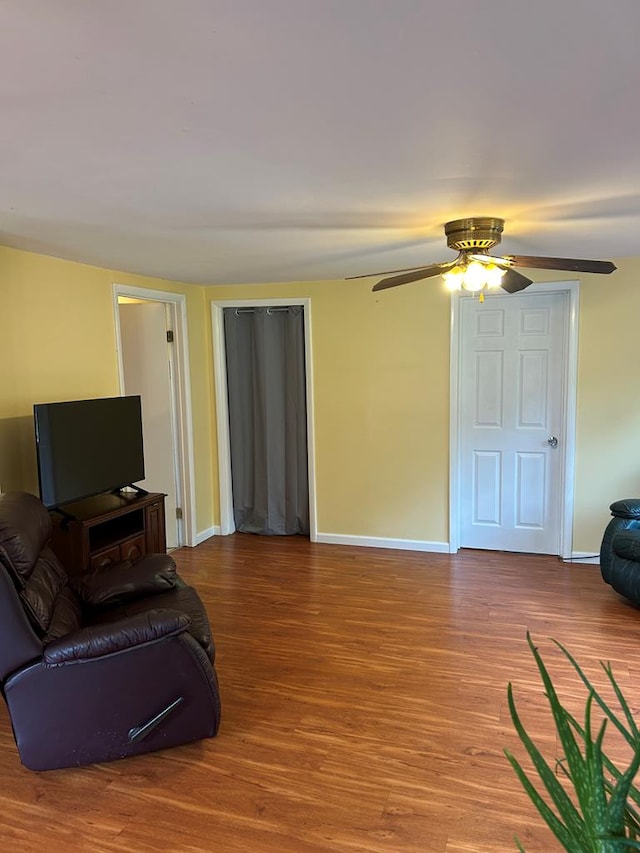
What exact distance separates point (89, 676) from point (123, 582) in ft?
2.31

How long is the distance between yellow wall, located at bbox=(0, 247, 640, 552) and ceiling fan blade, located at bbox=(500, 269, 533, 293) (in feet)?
5.75

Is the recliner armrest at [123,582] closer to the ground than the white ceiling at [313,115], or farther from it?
closer to the ground

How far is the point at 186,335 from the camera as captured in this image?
5.03 metres

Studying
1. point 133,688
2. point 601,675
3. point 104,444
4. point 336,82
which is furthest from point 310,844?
A: point 104,444

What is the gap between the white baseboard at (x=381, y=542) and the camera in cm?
494

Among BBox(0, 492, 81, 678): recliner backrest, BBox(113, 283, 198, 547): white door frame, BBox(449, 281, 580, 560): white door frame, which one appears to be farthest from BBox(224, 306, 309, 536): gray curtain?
BBox(0, 492, 81, 678): recliner backrest

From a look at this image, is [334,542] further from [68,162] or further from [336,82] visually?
[336,82]

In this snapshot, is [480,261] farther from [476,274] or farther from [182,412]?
[182,412]

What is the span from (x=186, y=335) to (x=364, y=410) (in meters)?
1.64

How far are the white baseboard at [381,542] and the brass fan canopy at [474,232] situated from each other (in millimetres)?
2804

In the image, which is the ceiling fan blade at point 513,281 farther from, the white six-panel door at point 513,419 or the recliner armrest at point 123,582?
the recliner armrest at point 123,582

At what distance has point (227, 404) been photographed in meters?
5.49

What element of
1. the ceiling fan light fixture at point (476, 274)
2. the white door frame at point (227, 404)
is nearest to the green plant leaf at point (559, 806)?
the ceiling fan light fixture at point (476, 274)

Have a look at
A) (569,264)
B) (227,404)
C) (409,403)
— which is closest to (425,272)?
(569,264)
